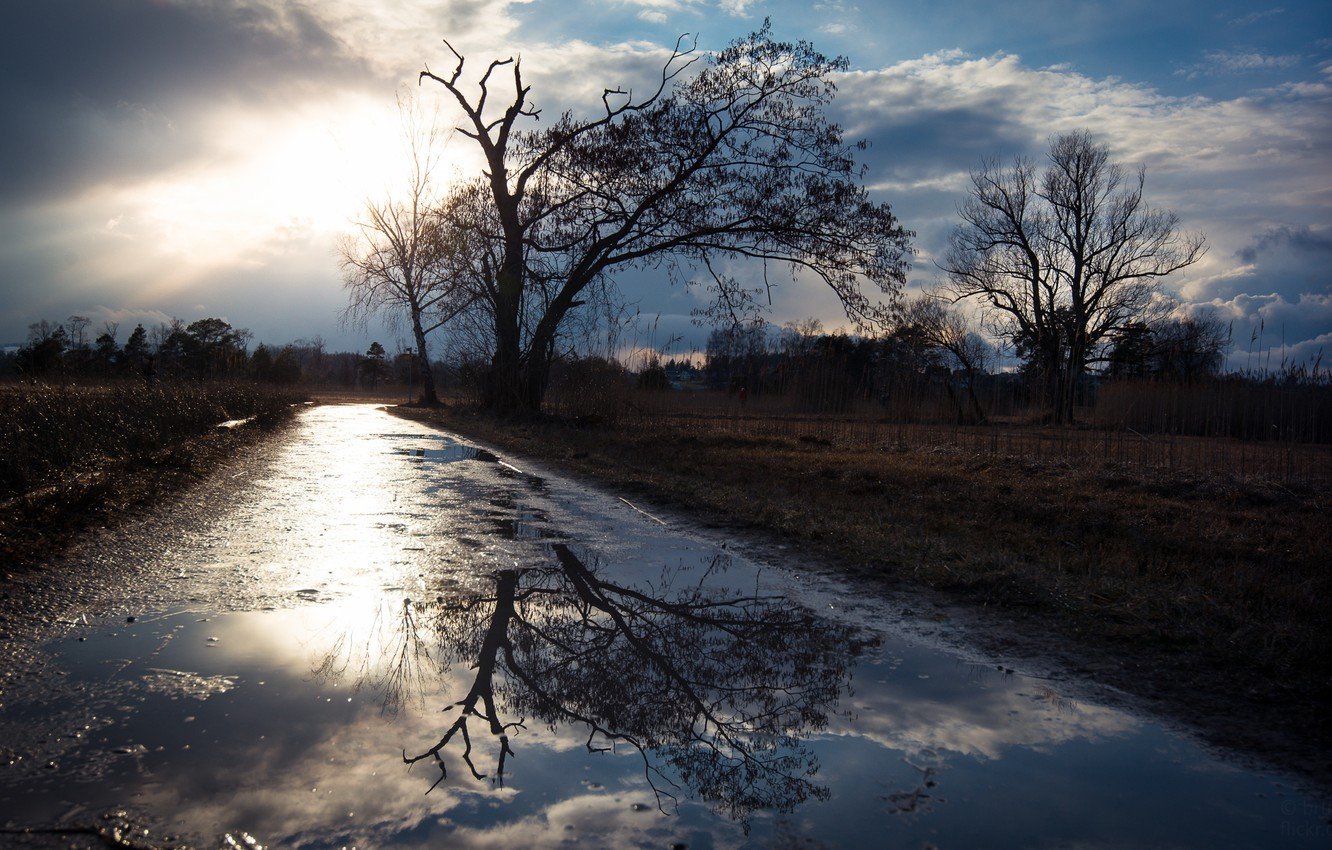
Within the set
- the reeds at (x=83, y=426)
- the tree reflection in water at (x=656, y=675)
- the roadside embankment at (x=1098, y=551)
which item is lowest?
the tree reflection in water at (x=656, y=675)

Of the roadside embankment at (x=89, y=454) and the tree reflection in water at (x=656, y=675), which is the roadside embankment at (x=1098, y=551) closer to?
the tree reflection in water at (x=656, y=675)

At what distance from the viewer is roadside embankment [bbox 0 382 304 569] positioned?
6.54 m

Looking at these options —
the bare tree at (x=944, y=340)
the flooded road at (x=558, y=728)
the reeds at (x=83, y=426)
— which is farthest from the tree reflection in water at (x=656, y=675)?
the bare tree at (x=944, y=340)

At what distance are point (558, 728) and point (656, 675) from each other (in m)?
0.73

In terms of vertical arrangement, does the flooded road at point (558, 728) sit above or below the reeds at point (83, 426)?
below

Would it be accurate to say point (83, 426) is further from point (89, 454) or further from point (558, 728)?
point (558, 728)

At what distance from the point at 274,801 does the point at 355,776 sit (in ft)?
0.89

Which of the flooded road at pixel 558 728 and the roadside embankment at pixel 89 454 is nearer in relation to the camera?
the flooded road at pixel 558 728

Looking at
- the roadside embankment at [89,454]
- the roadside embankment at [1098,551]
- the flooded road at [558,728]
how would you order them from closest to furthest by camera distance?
1. the flooded road at [558,728]
2. the roadside embankment at [1098,551]
3. the roadside embankment at [89,454]

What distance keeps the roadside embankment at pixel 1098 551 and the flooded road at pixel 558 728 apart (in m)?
0.65

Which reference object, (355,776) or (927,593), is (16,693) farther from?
(927,593)

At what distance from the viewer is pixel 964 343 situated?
121 feet

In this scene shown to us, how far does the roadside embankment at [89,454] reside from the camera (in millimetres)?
6539

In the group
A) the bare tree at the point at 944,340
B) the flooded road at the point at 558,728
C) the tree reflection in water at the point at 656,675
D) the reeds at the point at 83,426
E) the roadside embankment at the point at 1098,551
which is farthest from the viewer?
the bare tree at the point at 944,340
